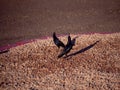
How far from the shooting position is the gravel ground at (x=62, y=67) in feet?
15.9

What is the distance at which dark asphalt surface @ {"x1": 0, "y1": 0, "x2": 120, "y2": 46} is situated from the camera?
8203 millimetres

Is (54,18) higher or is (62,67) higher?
(54,18)

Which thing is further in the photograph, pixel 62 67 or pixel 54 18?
pixel 54 18

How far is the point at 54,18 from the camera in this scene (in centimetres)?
927

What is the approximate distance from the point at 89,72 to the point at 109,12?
5134 millimetres

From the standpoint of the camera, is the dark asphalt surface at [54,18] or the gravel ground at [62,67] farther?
the dark asphalt surface at [54,18]

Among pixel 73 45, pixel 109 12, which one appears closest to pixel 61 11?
pixel 109 12

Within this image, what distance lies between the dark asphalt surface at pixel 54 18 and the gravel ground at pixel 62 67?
5.14ft

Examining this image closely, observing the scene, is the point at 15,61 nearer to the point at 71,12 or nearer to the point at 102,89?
the point at 102,89

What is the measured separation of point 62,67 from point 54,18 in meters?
4.17

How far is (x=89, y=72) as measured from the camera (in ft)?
17.0

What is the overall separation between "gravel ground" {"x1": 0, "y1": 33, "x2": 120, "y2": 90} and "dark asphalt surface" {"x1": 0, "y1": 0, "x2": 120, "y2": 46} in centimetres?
157

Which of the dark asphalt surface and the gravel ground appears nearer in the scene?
the gravel ground

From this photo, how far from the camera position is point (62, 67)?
5410mm
